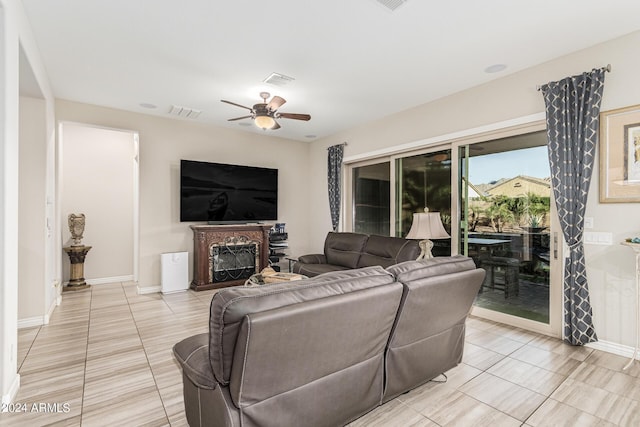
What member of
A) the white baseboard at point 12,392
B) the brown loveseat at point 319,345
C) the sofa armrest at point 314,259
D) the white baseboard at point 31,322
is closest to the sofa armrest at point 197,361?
the brown loveseat at point 319,345

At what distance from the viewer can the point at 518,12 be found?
8.51ft

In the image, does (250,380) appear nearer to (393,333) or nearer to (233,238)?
(393,333)

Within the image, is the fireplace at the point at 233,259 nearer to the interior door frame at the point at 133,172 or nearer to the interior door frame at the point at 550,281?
the interior door frame at the point at 133,172

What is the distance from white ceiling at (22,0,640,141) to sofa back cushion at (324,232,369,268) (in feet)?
7.13

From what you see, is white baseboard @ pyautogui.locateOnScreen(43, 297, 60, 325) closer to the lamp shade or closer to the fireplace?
the fireplace

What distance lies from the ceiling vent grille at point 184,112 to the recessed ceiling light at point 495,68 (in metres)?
4.09

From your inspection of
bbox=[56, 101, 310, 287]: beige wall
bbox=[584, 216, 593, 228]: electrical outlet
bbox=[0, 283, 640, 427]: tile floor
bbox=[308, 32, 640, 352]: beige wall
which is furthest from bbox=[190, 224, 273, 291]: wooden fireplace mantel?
bbox=[584, 216, 593, 228]: electrical outlet

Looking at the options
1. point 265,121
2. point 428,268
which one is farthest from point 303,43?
point 428,268

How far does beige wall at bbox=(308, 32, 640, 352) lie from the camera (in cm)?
290

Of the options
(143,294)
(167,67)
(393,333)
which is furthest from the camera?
(143,294)

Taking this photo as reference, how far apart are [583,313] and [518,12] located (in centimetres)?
281

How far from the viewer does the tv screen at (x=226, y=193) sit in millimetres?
5465

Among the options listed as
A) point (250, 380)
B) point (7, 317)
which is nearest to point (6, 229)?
point (7, 317)

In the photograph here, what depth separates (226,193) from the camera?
5.83m
